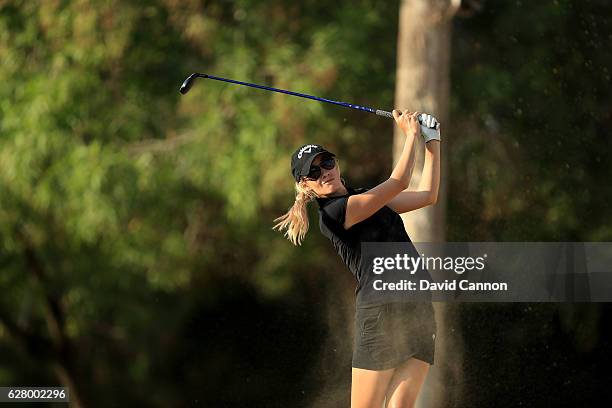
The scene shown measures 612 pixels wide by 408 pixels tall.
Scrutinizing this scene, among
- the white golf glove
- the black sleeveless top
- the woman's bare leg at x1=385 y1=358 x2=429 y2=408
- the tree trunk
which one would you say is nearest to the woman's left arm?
the white golf glove

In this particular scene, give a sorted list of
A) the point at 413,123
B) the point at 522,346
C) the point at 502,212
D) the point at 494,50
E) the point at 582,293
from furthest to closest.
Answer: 1. the point at 494,50
2. the point at 502,212
3. the point at 522,346
4. the point at 582,293
5. the point at 413,123

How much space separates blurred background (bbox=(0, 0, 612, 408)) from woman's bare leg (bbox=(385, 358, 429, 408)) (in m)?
3.94

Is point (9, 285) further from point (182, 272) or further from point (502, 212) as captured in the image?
point (502, 212)

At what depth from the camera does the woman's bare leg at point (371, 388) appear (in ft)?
14.2

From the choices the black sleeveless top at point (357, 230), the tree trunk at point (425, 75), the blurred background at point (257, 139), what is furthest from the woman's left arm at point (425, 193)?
the blurred background at point (257, 139)

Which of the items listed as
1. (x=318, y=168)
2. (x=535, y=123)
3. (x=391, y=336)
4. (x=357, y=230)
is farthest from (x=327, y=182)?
(x=535, y=123)

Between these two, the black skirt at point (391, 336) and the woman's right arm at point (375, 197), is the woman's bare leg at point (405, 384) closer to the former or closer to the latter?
the black skirt at point (391, 336)

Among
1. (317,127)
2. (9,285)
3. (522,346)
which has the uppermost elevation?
(317,127)

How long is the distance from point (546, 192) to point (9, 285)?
17.1ft

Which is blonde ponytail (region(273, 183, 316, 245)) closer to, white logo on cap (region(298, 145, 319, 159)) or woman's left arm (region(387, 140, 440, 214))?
white logo on cap (region(298, 145, 319, 159))

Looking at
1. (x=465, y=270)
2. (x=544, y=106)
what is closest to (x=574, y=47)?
(x=544, y=106)

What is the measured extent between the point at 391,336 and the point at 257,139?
203 inches

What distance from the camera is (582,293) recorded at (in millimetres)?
6367

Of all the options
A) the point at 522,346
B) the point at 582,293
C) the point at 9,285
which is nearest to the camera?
the point at 582,293
